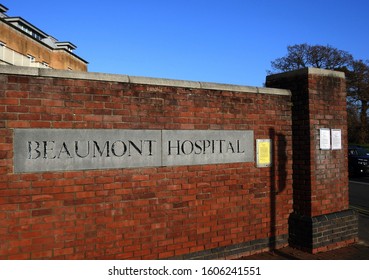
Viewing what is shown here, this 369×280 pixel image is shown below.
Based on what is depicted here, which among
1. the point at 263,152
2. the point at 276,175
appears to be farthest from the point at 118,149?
the point at 276,175

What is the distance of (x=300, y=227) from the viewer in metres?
5.58

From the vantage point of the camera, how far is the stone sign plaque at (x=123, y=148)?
12.5ft

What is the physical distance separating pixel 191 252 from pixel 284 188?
78.7 inches

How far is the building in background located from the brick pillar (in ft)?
90.7

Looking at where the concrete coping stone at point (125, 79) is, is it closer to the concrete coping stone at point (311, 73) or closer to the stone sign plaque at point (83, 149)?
the concrete coping stone at point (311, 73)

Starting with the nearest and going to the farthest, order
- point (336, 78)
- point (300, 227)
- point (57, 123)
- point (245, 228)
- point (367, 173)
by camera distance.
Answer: point (57, 123)
point (245, 228)
point (300, 227)
point (336, 78)
point (367, 173)

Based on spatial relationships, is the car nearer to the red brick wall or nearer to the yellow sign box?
the red brick wall

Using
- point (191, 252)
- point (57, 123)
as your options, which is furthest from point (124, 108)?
point (191, 252)

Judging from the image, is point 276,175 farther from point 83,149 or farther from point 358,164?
point 358,164

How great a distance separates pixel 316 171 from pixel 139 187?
121 inches

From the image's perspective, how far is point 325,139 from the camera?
5797 millimetres

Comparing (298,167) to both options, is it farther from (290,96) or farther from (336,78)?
(336,78)

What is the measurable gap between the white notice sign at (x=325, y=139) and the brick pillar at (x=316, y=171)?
0.07 metres

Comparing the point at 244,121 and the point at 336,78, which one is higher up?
the point at 336,78
